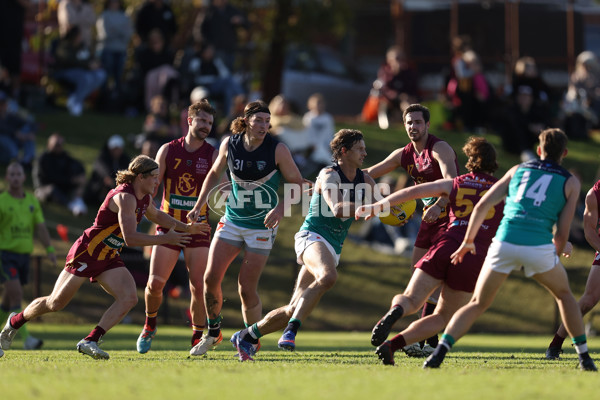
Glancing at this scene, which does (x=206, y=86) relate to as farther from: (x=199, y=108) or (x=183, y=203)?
(x=183, y=203)

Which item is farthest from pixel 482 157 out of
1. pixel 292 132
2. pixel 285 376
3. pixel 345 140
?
pixel 292 132

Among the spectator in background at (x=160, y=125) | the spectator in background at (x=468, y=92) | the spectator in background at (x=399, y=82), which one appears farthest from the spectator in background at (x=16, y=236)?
the spectator in background at (x=468, y=92)

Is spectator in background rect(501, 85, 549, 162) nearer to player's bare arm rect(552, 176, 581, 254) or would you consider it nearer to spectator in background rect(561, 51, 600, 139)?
spectator in background rect(561, 51, 600, 139)

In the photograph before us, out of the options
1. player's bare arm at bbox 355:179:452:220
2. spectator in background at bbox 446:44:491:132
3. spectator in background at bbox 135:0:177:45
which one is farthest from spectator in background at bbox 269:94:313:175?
player's bare arm at bbox 355:179:452:220

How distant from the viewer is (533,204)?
25.1 ft

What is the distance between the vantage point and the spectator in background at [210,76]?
Answer: 2120cm

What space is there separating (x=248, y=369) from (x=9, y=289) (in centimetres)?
510

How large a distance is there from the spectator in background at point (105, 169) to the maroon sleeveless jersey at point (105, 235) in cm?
848

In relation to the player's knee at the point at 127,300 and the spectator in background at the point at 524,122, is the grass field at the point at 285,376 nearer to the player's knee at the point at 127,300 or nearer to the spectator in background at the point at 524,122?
the player's knee at the point at 127,300

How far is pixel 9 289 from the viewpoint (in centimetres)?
1190

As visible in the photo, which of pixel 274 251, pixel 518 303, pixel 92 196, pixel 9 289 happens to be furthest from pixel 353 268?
pixel 9 289

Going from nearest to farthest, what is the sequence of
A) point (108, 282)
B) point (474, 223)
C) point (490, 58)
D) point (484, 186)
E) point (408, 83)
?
point (474, 223) → point (484, 186) → point (108, 282) → point (408, 83) → point (490, 58)

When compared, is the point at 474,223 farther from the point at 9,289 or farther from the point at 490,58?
the point at 490,58

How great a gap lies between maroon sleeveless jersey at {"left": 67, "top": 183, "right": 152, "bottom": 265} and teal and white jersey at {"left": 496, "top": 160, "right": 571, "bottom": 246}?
11.5 ft
